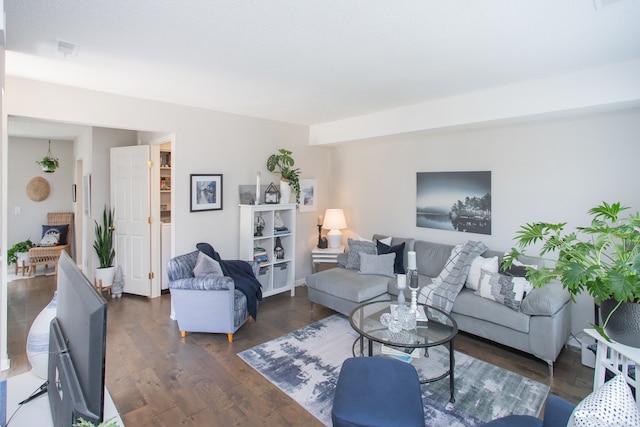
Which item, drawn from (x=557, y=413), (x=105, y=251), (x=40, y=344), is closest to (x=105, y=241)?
(x=105, y=251)

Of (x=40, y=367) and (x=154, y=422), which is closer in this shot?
(x=40, y=367)

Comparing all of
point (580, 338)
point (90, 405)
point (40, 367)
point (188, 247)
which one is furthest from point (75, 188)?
point (580, 338)

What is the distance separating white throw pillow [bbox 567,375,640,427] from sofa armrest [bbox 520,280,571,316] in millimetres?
1751

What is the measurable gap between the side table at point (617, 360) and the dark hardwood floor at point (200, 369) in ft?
3.34

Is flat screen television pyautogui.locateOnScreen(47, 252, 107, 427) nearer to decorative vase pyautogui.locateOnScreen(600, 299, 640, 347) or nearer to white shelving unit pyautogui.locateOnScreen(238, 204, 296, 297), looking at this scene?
decorative vase pyautogui.locateOnScreen(600, 299, 640, 347)

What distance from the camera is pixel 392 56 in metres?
2.49

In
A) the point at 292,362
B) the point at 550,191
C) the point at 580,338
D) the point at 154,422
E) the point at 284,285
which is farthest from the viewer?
the point at 284,285

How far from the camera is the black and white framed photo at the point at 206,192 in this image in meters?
4.12

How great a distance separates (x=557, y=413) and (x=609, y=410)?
472 millimetres

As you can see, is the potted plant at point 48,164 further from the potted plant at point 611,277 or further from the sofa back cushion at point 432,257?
the potted plant at point 611,277

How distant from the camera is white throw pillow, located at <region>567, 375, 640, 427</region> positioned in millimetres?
1097

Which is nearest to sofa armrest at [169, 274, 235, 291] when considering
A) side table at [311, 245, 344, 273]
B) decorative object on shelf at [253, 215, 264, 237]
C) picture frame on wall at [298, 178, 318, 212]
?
decorative object on shelf at [253, 215, 264, 237]

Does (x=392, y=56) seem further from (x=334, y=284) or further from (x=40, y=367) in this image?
(x=40, y=367)

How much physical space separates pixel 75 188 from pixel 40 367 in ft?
19.2
